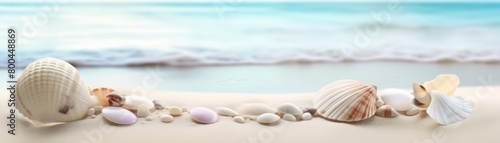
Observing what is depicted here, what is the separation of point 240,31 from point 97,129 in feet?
6.31

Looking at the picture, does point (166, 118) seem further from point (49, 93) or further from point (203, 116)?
point (49, 93)

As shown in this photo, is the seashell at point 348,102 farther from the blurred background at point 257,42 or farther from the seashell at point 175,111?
the blurred background at point 257,42

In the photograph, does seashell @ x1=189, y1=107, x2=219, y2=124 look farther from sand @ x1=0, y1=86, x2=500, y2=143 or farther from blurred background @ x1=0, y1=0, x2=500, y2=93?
blurred background @ x1=0, y1=0, x2=500, y2=93

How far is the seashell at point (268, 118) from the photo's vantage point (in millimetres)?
1172

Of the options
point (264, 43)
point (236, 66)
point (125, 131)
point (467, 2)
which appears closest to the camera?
point (125, 131)

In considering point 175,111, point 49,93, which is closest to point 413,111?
point 175,111

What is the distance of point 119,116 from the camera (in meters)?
1.16

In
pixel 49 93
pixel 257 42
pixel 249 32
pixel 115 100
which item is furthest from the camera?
pixel 249 32

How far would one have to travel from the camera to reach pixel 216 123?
1.18 m

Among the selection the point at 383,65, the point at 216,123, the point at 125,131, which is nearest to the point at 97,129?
the point at 125,131

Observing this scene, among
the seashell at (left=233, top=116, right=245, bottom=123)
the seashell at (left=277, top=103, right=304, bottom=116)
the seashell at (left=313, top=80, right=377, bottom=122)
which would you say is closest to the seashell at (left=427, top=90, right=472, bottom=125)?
the seashell at (left=313, top=80, right=377, bottom=122)

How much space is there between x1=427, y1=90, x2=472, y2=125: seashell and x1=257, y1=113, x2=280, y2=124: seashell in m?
0.35

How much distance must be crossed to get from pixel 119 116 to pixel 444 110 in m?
0.75

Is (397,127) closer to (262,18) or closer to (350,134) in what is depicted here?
(350,134)
